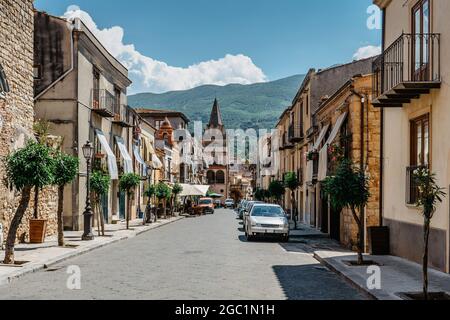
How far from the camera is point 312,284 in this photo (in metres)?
11.6

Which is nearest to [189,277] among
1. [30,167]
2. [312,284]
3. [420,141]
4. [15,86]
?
[312,284]

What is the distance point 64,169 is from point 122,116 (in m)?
18.0

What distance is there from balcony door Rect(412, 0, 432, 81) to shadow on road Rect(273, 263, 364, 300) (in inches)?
214

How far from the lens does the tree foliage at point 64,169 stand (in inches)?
698

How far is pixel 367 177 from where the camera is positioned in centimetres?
1522

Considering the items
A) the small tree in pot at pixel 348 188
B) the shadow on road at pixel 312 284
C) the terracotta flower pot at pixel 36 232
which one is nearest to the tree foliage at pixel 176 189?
the terracotta flower pot at pixel 36 232

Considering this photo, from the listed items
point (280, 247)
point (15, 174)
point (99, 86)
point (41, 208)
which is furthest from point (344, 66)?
point (15, 174)

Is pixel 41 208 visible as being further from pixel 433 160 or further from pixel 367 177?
pixel 433 160

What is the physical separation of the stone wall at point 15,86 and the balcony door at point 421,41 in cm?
1206

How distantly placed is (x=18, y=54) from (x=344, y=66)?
78.7 feet

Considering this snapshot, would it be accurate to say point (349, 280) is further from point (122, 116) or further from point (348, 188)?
point (122, 116)

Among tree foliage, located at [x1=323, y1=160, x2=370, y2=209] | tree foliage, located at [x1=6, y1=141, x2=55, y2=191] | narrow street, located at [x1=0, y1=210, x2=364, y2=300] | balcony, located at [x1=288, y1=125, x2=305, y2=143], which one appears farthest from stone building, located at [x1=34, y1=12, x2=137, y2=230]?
balcony, located at [x1=288, y1=125, x2=305, y2=143]

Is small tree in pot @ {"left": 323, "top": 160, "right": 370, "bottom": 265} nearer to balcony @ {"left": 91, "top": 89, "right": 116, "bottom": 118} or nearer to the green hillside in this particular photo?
balcony @ {"left": 91, "top": 89, "right": 116, "bottom": 118}

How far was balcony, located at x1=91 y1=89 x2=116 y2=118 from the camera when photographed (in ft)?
94.9
